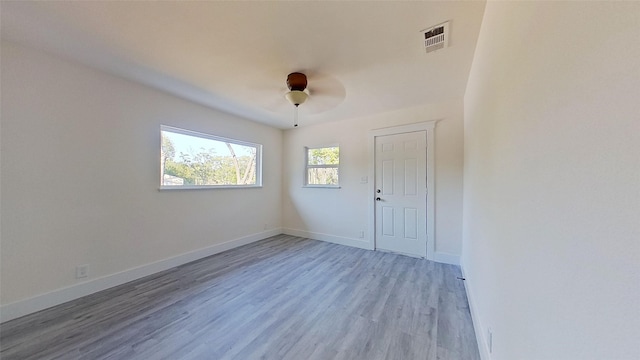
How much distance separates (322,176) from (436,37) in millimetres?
3136

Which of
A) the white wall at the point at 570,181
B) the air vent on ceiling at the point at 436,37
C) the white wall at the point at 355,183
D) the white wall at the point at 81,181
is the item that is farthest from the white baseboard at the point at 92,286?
the air vent on ceiling at the point at 436,37

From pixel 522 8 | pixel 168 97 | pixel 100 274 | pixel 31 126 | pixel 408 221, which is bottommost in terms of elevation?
pixel 100 274

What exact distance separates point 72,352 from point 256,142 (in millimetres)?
3470

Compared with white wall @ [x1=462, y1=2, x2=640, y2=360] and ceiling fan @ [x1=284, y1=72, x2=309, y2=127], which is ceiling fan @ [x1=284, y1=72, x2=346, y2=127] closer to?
ceiling fan @ [x1=284, y1=72, x2=309, y2=127]

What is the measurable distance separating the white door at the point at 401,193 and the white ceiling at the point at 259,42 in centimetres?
95

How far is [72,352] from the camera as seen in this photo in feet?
5.19

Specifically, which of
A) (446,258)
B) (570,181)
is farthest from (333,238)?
(570,181)

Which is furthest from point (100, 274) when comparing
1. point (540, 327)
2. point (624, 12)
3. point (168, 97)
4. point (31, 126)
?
point (624, 12)

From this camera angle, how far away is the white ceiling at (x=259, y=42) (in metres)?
1.58

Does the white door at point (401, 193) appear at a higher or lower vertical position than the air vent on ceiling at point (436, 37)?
lower

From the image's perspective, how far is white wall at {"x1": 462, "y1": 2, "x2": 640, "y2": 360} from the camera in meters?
0.41

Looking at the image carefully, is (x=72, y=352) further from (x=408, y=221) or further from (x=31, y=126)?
(x=408, y=221)

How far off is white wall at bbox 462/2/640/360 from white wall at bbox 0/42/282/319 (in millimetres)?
3595

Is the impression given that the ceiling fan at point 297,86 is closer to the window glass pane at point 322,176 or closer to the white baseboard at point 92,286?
the window glass pane at point 322,176
